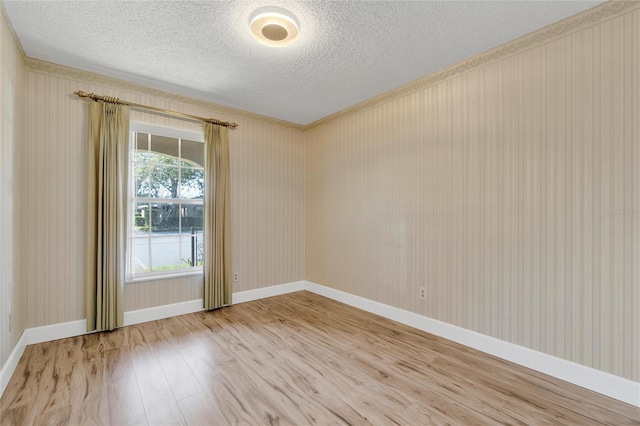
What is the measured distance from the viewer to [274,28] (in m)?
2.19

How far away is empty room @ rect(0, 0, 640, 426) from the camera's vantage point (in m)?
1.98

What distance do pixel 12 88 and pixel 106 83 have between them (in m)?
0.89

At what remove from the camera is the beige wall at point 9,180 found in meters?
2.08

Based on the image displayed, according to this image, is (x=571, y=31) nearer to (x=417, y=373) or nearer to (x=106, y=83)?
(x=417, y=373)

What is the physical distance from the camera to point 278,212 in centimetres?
453

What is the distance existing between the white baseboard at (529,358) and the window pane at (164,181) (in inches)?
117

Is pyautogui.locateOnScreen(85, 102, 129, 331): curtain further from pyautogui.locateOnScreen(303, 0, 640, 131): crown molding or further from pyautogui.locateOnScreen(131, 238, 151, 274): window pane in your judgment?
pyautogui.locateOnScreen(303, 0, 640, 131): crown molding

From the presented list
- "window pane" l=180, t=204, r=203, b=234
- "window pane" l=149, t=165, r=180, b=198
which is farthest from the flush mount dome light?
"window pane" l=180, t=204, r=203, b=234

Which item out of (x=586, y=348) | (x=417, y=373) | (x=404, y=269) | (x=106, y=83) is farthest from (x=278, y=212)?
(x=586, y=348)

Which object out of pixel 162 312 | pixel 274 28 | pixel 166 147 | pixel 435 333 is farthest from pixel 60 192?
pixel 435 333

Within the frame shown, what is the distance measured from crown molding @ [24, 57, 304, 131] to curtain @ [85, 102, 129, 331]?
268 millimetres

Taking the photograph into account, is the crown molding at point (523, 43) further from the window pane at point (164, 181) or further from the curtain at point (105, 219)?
the curtain at point (105, 219)

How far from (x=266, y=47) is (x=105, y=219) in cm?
237

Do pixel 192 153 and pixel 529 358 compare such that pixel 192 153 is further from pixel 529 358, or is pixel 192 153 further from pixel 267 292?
pixel 529 358
